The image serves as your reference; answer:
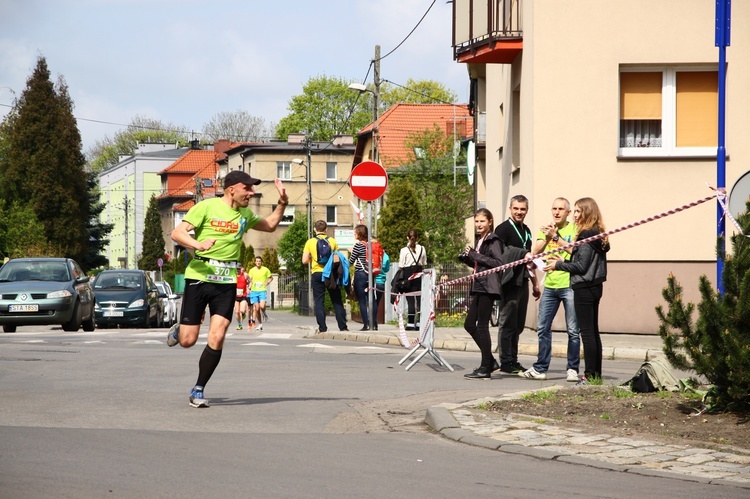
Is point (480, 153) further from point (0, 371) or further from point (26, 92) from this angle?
point (26, 92)

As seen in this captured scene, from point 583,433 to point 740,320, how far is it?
1.34 meters

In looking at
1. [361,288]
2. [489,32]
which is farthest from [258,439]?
[489,32]

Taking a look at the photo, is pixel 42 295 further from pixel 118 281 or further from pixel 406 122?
pixel 406 122

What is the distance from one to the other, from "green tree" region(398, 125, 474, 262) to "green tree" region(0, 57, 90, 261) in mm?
37093

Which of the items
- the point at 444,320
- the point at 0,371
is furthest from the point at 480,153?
the point at 0,371

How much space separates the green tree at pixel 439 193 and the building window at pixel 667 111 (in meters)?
29.6

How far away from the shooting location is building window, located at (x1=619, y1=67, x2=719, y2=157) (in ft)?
68.0

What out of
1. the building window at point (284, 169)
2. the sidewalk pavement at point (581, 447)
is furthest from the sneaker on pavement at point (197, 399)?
the building window at point (284, 169)

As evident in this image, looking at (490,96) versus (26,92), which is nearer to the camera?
(490,96)

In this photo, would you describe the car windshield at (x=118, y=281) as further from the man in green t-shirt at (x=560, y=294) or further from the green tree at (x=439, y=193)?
the green tree at (x=439, y=193)

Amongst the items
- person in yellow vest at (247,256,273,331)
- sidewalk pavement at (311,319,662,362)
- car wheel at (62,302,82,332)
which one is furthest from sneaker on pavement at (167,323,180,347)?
person in yellow vest at (247,256,273,331)

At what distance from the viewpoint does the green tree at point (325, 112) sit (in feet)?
323

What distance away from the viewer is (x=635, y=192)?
2058cm

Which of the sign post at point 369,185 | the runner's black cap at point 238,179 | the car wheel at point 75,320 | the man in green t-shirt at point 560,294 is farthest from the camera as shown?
the car wheel at point 75,320
